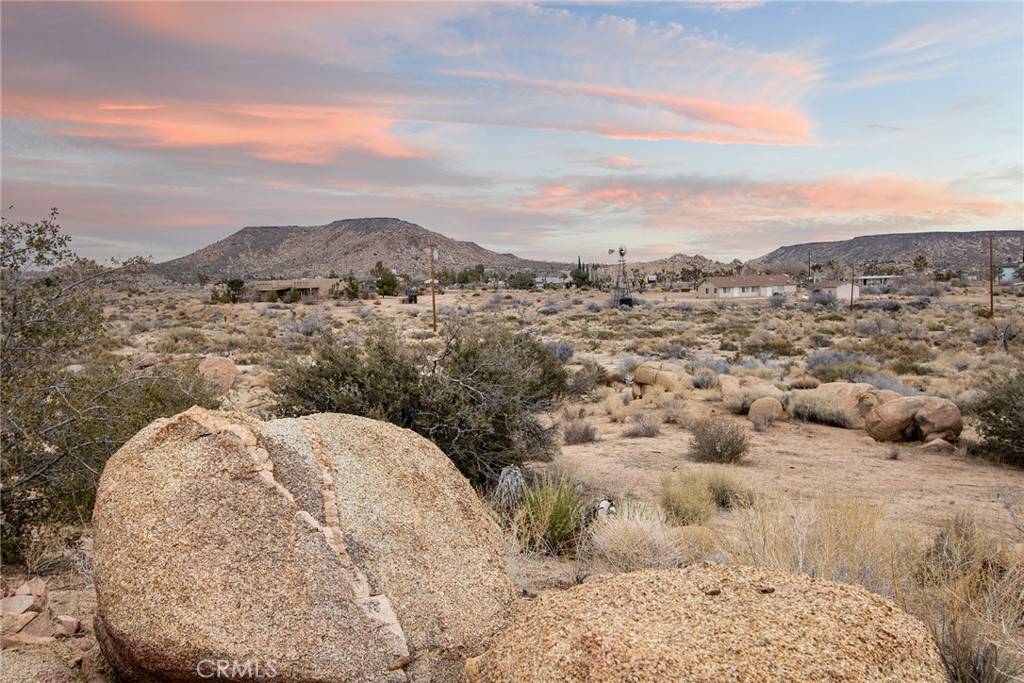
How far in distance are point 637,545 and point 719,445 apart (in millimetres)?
6138

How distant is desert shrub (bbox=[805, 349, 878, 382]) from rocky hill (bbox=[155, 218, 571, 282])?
110189mm

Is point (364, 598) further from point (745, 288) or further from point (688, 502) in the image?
point (745, 288)

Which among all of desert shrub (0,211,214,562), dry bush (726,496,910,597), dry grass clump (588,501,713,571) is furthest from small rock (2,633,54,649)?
dry bush (726,496,910,597)

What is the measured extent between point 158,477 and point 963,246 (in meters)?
168

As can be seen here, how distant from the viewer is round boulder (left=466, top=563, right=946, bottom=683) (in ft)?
9.25

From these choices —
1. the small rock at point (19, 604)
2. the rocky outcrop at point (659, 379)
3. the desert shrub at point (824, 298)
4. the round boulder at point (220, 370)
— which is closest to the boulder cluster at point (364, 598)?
the small rock at point (19, 604)

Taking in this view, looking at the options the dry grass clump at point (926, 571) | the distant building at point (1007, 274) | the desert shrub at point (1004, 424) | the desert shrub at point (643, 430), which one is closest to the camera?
the dry grass clump at point (926, 571)

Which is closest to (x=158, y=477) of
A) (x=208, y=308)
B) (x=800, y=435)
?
(x=800, y=435)

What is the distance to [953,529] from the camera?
6230 millimetres

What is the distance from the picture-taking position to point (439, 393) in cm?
822

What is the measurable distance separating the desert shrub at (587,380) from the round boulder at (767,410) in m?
3.89

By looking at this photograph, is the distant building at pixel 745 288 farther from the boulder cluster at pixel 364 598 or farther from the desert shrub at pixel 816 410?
the boulder cluster at pixel 364 598

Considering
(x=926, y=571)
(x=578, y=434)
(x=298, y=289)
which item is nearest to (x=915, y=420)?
(x=578, y=434)

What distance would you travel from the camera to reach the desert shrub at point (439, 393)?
26.8ft
